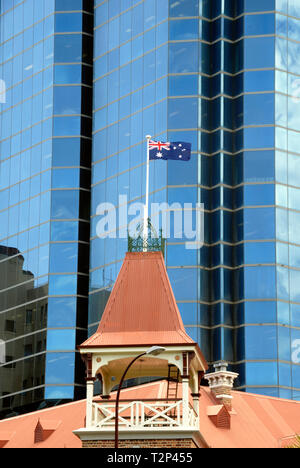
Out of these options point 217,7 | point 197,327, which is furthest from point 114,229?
point 217,7

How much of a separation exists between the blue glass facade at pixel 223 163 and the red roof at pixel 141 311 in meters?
43.5

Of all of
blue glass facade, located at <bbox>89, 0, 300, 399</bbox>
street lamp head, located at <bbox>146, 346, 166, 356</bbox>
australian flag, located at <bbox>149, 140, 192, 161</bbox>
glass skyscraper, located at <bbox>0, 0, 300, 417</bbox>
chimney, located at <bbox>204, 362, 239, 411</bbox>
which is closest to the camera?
street lamp head, located at <bbox>146, 346, 166, 356</bbox>

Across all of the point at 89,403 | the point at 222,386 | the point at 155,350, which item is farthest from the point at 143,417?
the point at 222,386

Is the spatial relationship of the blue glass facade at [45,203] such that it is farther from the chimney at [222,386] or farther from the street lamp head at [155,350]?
the street lamp head at [155,350]

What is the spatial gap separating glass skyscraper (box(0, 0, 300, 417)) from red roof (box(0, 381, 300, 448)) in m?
29.2

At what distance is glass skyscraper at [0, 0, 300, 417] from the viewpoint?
8856 cm

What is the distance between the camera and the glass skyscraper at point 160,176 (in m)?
88.6

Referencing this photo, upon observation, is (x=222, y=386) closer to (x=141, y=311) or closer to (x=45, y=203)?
(x=141, y=311)

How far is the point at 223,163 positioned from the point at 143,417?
5419 cm

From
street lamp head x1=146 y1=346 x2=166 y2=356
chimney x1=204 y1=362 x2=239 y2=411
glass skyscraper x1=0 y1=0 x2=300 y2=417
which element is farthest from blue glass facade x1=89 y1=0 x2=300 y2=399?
street lamp head x1=146 y1=346 x2=166 y2=356

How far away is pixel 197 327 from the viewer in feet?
287

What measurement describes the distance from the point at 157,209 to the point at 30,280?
14693 millimetres

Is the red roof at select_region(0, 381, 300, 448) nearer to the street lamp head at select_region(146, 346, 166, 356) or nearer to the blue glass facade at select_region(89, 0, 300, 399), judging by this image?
the street lamp head at select_region(146, 346, 166, 356)

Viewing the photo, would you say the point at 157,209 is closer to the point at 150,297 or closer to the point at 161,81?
the point at 161,81
